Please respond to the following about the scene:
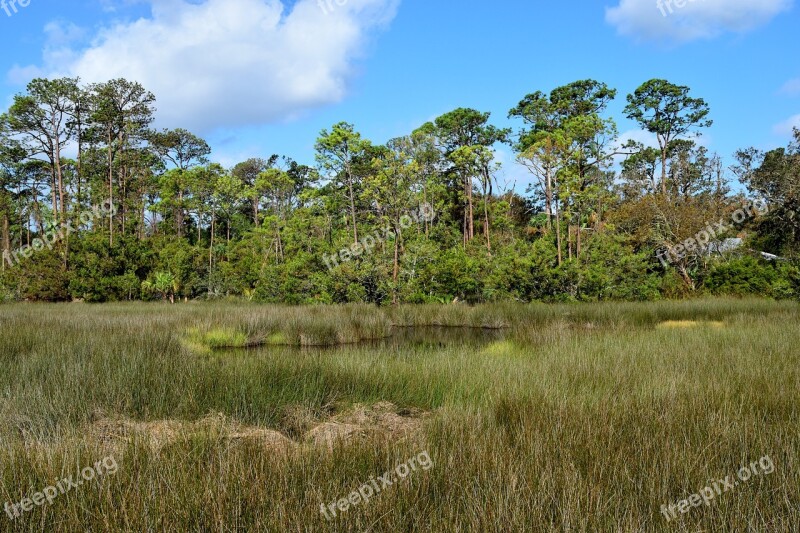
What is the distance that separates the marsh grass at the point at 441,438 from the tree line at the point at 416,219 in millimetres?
12131

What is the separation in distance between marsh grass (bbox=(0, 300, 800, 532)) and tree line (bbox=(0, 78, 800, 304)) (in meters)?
12.1

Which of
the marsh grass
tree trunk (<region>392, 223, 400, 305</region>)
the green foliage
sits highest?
tree trunk (<region>392, 223, 400, 305</region>)

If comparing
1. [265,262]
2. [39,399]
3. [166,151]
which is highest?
[166,151]

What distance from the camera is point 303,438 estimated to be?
13.5ft

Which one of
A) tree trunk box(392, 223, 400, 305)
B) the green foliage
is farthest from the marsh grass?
the green foliage

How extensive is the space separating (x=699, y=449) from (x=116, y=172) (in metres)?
38.2

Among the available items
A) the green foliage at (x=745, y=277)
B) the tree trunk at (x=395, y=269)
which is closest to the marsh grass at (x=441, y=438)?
the tree trunk at (x=395, y=269)

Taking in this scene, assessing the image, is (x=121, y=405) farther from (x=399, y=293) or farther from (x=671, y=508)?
(x=399, y=293)

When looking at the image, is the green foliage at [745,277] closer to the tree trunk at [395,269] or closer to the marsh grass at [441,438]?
the tree trunk at [395,269]

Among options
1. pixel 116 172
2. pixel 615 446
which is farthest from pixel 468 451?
pixel 116 172

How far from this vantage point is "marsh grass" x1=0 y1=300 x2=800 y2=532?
96.3 inches

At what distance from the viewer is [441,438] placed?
3.48 metres

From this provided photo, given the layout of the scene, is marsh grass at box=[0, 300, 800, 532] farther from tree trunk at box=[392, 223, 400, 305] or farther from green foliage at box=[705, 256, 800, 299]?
green foliage at box=[705, 256, 800, 299]

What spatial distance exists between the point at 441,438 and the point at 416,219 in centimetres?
2277
